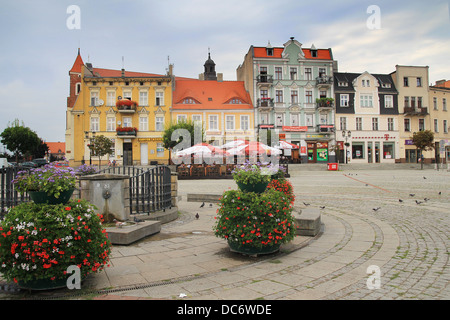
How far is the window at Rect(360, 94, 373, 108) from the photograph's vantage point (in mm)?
46281

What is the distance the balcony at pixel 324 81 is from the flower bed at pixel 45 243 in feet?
148

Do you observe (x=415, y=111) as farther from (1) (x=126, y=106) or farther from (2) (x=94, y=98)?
(2) (x=94, y=98)

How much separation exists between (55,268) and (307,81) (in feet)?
151

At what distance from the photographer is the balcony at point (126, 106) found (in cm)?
4238

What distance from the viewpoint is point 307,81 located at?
45406mm

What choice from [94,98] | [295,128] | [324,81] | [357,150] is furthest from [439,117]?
[94,98]

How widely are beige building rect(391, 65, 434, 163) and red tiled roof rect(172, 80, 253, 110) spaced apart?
905 inches

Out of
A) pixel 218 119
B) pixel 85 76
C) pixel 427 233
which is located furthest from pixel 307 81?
pixel 427 233

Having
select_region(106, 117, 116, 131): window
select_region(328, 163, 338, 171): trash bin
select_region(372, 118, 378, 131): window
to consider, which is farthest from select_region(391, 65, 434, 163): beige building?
select_region(106, 117, 116, 131): window

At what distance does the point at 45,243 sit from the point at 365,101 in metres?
49.5

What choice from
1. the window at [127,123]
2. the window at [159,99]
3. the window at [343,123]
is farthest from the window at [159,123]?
the window at [343,123]

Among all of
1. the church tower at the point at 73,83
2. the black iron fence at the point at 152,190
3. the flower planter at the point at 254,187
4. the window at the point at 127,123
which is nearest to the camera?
the flower planter at the point at 254,187

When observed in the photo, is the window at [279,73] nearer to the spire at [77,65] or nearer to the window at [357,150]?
the window at [357,150]
